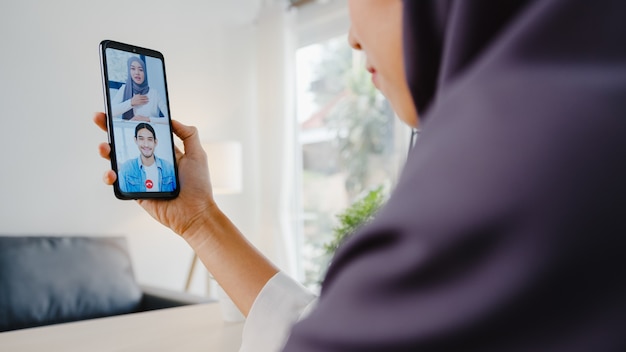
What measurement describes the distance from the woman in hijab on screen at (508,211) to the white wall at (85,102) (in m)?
2.75

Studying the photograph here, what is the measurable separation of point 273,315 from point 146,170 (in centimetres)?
33

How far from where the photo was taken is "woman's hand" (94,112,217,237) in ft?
2.79

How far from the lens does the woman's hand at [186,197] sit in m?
0.85

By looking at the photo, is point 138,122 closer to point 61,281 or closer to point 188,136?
point 188,136

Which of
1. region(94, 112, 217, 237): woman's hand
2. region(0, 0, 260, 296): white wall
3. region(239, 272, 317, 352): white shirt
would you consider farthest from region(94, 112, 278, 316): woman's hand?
region(0, 0, 260, 296): white wall

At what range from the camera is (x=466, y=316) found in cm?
24

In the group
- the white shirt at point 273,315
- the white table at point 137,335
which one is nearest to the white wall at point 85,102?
the white table at point 137,335

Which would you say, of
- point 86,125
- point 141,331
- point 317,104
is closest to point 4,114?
point 86,125

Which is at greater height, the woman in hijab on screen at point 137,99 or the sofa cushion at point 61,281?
the woman in hijab on screen at point 137,99

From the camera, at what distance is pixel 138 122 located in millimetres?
847

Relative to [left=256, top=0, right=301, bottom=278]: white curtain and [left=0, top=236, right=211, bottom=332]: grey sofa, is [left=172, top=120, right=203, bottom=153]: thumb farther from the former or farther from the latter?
[left=256, top=0, right=301, bottom=278]: white curtain

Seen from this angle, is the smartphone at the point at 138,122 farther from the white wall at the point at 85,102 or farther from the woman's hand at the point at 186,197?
the white wall at the point at 85,102

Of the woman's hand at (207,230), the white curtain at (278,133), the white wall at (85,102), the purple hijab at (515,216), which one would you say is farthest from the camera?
the white curtain at (278,133)

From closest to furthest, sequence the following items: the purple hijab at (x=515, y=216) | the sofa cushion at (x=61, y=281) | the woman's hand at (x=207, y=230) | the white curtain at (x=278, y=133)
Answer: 1. the purple hijab at (x=515, y=216)
2. the woman's hand at (x=207, y=230)
3. the sofa cushion at (x=61, y=281)
4. the white curtain at (x=278, y=133)
